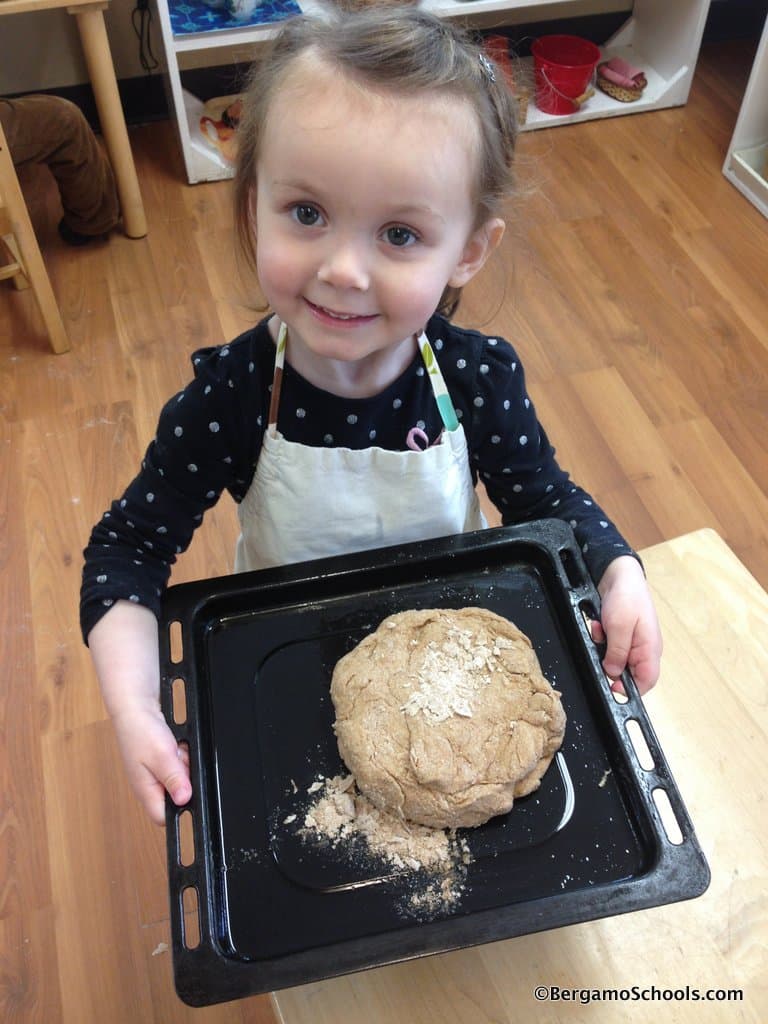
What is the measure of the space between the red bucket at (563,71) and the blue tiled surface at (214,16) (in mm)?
727

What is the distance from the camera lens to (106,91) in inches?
72.8

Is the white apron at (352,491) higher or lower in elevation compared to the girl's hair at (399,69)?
lower

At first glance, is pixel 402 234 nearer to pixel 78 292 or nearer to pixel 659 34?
pixel 78 292

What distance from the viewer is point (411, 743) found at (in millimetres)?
676

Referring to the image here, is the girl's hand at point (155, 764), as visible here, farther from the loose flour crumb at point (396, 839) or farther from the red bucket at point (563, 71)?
the red bucket at point (563, 71)

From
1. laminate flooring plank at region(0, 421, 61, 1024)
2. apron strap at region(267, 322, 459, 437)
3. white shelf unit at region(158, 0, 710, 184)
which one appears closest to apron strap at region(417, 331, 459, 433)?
apron strap at region(267, 322, 459, 437)

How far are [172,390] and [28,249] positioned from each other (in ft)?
1.27

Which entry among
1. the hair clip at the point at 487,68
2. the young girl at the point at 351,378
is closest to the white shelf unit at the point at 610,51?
the young girl at the point at 351,378

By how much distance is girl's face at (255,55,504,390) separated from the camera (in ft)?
1.99

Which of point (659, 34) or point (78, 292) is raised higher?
point (659, 34)

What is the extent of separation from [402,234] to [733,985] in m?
0.64

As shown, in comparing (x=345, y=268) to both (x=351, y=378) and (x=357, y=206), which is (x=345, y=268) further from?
(x=351, y=378)

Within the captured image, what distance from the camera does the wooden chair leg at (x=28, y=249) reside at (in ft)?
5.24

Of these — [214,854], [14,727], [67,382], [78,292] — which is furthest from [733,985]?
[78,292]
